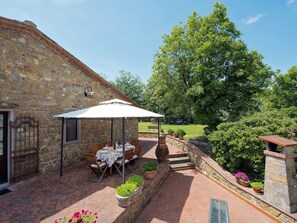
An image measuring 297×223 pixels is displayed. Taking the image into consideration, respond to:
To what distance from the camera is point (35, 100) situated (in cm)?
610

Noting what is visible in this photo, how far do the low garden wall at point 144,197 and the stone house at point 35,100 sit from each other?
4.27m

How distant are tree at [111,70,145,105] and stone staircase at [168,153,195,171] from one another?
30798 mm

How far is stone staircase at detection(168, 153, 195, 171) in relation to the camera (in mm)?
8747

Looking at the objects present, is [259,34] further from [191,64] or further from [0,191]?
[0,191]

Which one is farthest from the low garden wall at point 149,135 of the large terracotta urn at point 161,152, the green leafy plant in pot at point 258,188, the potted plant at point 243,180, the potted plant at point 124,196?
the potted plant at point 124,196

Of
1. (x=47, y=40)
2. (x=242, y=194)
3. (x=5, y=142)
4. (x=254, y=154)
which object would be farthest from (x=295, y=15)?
(x=5, y=142)

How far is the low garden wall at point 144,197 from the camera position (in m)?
3.98

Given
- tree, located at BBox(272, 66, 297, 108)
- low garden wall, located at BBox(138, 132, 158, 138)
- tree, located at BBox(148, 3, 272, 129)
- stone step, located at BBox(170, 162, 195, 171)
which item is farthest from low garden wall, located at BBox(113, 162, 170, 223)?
tree, located at BBox(272, 66, 297, 108)

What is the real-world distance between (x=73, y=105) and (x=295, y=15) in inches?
466

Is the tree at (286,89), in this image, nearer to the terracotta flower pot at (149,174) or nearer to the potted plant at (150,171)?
the potted plant at (150,171)

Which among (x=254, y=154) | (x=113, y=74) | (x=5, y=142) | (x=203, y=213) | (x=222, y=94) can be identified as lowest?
(x=203, y=213)

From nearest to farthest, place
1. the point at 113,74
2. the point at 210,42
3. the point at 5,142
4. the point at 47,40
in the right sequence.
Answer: the point at 5,142 < the point at 47,40 < the point at 210,42 < the point at 113,74

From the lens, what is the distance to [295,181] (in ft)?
16.3

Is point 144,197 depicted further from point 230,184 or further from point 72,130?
point 72,130
